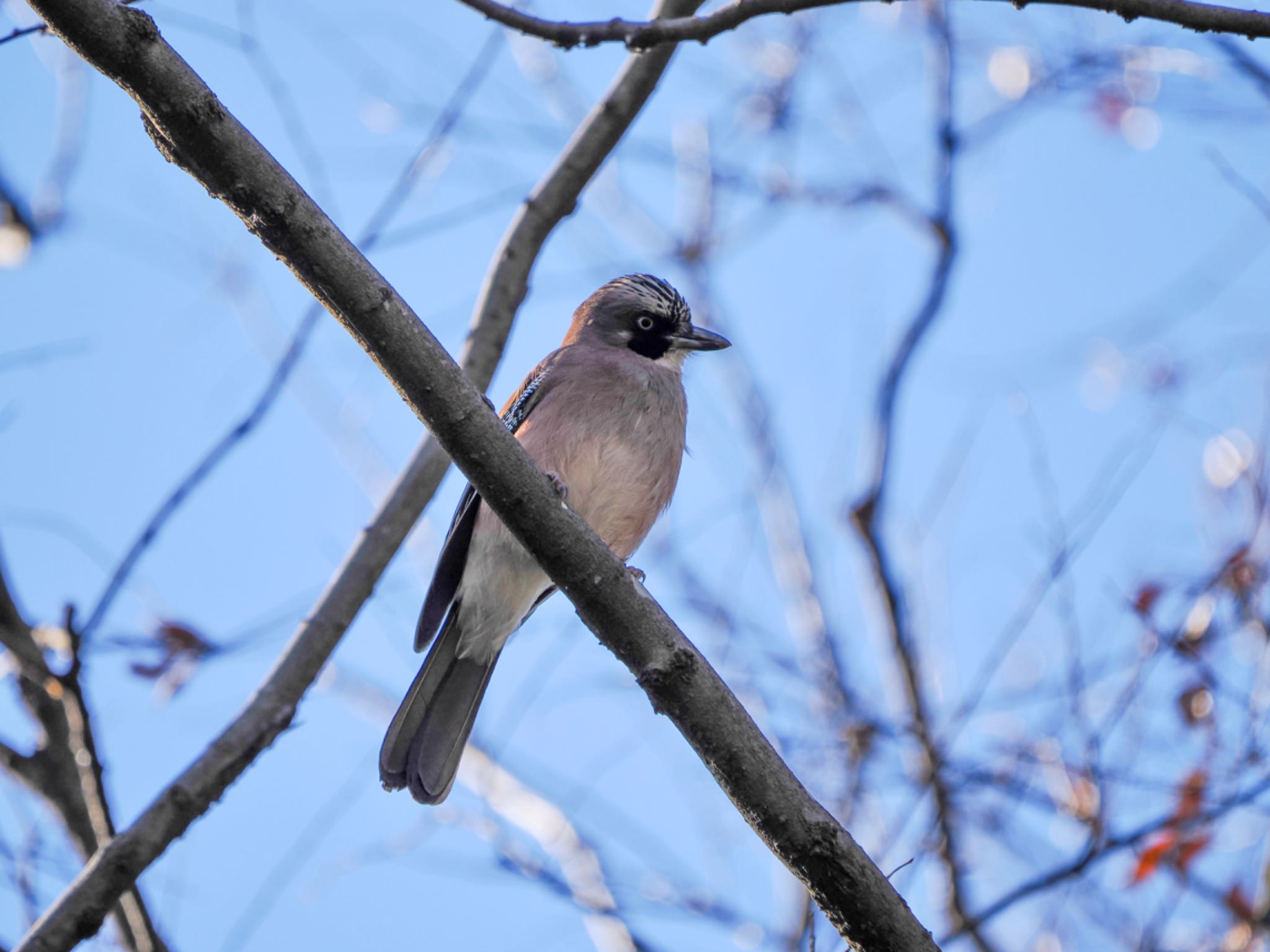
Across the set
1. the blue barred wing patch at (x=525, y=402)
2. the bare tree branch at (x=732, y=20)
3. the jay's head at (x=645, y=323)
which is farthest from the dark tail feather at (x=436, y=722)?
the bare tree branch at (x=732, y=20)

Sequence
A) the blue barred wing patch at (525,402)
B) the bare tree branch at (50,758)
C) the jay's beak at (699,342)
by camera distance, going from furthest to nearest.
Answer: the jay's beak at (699,342) < the blue barred wing patch at (525,402) < the bare tree branch at (50,758)

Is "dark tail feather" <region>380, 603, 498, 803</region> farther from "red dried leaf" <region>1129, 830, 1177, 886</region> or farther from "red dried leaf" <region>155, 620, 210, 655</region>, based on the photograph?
"red dried leaf" <region>1129, 830, 1177, 886</region>

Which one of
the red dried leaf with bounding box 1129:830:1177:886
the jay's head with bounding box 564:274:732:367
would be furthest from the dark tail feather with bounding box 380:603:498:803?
the red dried leaf with bounding box 1129:830:1177:886

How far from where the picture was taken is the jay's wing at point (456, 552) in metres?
4.73

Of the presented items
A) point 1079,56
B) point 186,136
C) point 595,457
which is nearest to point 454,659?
point 595,457

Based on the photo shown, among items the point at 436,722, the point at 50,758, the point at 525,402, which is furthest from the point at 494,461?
the point at 525,402

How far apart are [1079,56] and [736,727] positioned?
521 centimetres

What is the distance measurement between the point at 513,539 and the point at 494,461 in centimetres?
184

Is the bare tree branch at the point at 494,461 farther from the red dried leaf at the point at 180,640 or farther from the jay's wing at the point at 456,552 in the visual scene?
the red dried leaf at the point at 180,640

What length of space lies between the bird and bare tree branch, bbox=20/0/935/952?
1.65 m

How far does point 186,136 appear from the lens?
253cm

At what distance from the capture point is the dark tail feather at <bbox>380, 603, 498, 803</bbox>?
15.1 feet

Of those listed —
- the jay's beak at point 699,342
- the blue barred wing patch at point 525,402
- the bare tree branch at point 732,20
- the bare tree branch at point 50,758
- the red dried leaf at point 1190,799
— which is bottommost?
the bare tree branch at point 50,758

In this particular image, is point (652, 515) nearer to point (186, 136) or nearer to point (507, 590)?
point (507, 590)
